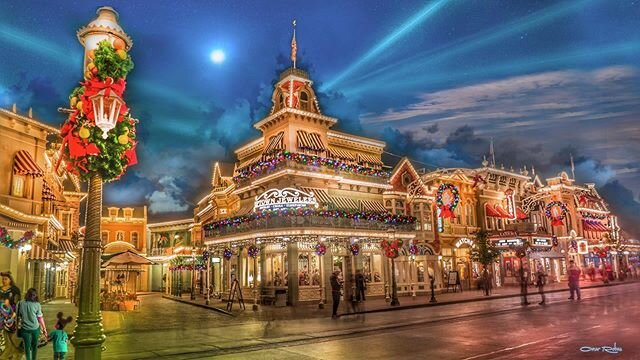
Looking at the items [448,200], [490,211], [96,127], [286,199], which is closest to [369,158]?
[448,200]

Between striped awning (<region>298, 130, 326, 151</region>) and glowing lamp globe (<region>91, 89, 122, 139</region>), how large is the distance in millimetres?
23305

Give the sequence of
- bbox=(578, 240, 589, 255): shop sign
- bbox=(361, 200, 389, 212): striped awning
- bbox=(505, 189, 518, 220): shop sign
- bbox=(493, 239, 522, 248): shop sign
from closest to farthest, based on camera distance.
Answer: bbox=(361, 200, 389, 212): striped awning < bbox=(493, 239, 522, 248): shop sign < bbox=(505, 189, 518, 220): shop sign < bbox=(578, 240, 589, 255): shop sign

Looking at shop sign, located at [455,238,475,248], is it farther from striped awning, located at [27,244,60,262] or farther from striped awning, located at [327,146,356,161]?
striped awning, located at [27,244,60,262]

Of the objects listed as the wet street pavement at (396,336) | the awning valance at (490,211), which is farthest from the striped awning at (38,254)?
the awning valance at (490,211)

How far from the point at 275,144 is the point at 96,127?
79.3 feet

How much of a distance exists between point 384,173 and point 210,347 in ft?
77.6

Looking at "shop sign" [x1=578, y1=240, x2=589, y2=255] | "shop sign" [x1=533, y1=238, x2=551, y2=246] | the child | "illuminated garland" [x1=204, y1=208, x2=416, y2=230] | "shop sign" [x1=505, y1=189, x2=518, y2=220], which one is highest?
"shop sign" [x1=505, y1=189, x2=518, y2=220]

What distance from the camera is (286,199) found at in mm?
27172

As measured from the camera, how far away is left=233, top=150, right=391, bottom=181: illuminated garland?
1159 inches

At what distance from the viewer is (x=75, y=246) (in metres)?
44.8

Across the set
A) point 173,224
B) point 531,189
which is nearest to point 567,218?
point 531,189

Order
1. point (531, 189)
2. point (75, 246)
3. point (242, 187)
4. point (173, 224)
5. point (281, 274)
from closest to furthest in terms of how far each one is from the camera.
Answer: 1. point (281, 274)
2. point (242, 187)
3. point (75, 246)
4. point (531, 189)
5. point (173, 224)

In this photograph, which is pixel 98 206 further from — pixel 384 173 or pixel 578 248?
pixel 578 248

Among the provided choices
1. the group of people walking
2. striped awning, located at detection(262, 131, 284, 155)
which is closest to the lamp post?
the group of people walking
